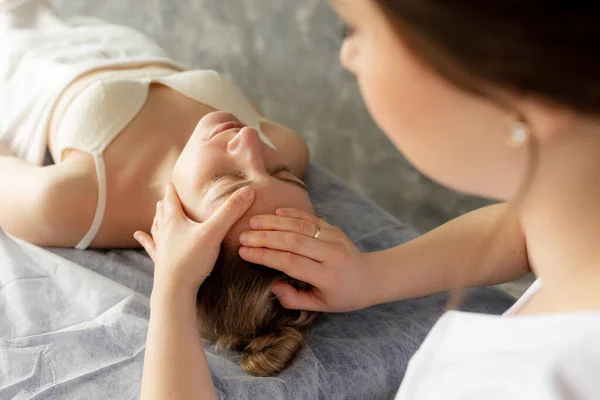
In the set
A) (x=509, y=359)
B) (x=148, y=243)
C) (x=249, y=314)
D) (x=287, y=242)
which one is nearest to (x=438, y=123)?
(x=509, y=359)

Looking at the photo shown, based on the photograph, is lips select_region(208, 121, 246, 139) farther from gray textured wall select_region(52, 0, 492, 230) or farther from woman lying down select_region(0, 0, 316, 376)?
gray textured wall select_region(52, 0, 492, 230)

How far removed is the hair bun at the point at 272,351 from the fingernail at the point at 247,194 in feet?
0.86

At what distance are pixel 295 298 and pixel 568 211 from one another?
660 mm

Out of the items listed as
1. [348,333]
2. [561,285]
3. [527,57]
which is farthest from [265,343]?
[527,57]

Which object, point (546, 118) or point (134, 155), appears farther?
point (134, 155)

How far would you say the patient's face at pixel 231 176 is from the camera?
122cm

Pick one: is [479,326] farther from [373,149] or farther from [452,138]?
[373,149]

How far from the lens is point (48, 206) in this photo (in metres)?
1.45

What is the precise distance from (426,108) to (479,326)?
0.26 m

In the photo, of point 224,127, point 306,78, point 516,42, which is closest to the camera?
point 516,42

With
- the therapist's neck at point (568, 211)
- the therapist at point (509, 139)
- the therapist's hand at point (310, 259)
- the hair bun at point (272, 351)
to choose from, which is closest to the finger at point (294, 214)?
the therapist's hand at point (310, 259)

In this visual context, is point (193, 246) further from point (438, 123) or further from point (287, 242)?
Answer: point (438, 123)

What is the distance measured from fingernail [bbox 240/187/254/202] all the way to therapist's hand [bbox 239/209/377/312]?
39mm

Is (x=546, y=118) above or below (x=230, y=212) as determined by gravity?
above
